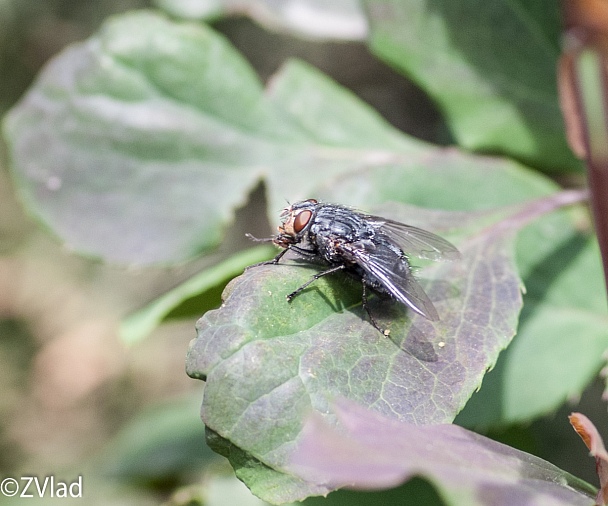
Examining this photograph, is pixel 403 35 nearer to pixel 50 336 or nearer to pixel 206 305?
pixel 206 305

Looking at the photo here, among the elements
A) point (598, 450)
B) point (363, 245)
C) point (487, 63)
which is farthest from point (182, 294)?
point (598, 450)

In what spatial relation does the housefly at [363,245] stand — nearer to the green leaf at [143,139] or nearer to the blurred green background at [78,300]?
the green leaf at [143,139]

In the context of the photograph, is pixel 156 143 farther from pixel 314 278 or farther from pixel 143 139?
pixel 314 278

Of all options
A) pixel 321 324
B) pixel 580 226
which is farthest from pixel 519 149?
pixel 321 324

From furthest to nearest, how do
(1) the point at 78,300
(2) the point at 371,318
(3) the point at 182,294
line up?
1. (1) the point at 78,300
2. (3) the point at 182,294
3. (2) the point at 371,318

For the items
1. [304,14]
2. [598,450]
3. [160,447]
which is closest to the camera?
[598,450]

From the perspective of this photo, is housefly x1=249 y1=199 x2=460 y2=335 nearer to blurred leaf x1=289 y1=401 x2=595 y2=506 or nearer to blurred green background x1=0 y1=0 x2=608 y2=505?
blurred leaf x1=289 y1=401 x2=595 y2=506
